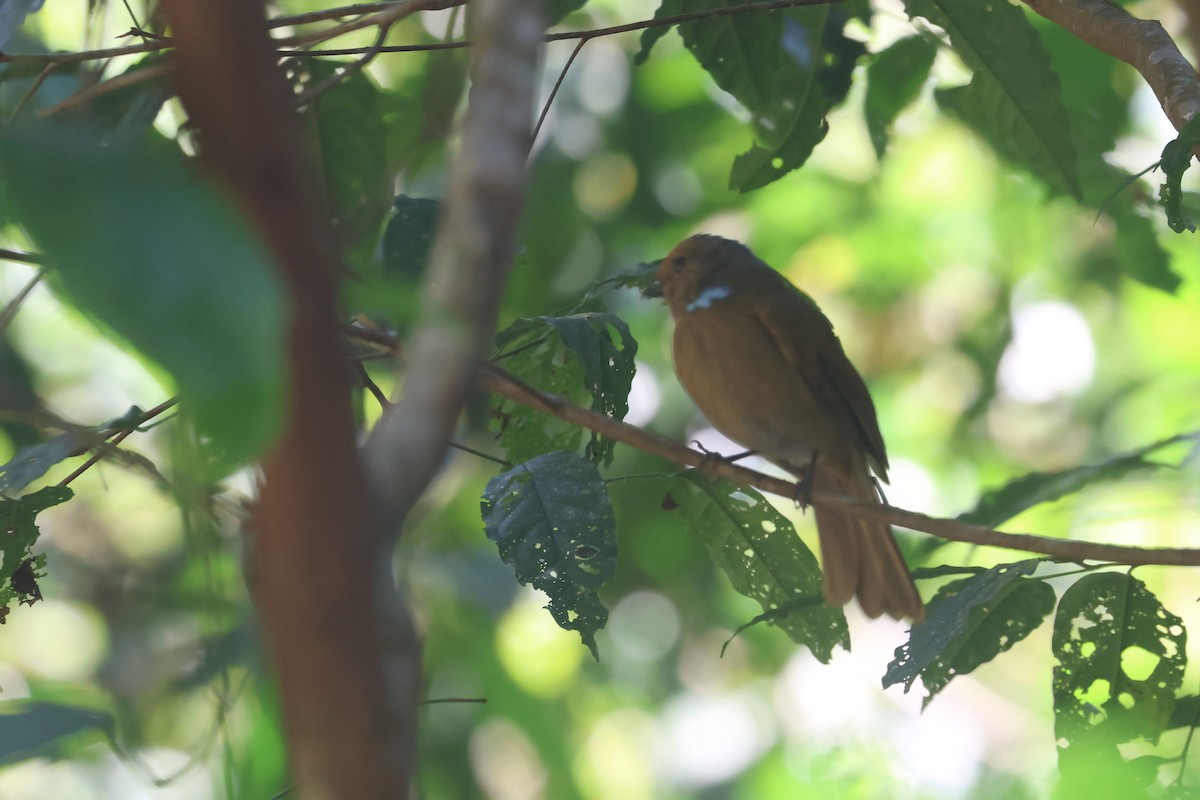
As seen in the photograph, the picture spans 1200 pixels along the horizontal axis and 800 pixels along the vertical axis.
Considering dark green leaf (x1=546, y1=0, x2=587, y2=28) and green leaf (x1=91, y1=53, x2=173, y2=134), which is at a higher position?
dark green leaf (x1=546, y1=0, x2=587, y2=28)

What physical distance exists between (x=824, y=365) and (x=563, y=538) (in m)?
2.08

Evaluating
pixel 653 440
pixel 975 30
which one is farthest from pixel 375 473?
pixel 975 30

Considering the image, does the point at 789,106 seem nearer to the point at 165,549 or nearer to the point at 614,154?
the point at 614,154

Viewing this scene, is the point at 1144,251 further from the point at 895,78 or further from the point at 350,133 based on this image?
the point at 350,133

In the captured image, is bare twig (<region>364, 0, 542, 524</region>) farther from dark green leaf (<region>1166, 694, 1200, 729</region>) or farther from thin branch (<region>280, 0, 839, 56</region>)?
dark green leaf (<region>1166, 694, 1200, 729</region>)

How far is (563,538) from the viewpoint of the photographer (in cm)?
259

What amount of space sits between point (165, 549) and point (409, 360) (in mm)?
5775

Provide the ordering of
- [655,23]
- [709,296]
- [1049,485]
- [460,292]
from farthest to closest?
[709,296], [1049,485], [655,23], [460,292]

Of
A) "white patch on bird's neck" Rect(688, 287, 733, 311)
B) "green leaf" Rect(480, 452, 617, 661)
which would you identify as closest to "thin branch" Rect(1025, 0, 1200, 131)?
"green leaf" Rect(480, 452, 617, 661)

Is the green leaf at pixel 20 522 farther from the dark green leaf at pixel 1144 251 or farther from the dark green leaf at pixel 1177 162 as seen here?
the dark green leaf at pixel 1144 251

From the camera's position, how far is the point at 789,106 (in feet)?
11.1

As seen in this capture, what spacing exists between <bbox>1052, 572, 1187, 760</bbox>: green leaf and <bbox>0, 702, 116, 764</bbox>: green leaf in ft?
6.06

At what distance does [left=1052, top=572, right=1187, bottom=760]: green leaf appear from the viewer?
252cm

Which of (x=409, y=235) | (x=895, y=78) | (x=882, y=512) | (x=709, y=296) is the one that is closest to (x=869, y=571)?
(x=709, y=296)
